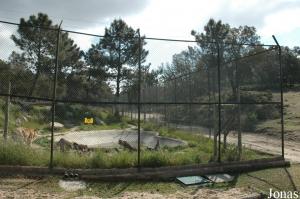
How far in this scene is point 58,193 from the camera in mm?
7633

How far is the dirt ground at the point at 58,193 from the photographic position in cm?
742

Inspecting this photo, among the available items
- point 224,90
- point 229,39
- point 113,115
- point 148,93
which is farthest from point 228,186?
point 229,39

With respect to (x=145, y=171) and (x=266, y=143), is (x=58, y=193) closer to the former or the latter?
(x=145, y=171)

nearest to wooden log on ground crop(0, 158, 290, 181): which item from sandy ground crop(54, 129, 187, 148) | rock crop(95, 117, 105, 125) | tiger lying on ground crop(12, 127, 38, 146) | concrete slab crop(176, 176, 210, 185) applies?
concrete slab crop(176, 176, 210, 185)

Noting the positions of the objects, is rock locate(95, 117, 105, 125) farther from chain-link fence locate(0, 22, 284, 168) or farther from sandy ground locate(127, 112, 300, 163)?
sandy ground locate(127, 112, 300, 163)

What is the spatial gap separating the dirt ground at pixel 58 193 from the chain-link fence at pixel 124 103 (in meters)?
0.87

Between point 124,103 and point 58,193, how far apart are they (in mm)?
2875

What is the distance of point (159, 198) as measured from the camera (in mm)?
7594

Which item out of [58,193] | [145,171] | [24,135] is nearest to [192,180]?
[145,171]

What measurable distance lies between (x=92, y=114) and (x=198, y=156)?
6.42m

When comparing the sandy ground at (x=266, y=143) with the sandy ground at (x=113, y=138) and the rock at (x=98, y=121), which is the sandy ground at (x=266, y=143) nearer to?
the sandy ground at (x=113, y=138)

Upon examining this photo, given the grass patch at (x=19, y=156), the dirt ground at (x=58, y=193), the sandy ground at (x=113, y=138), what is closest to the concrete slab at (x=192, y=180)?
the dirt ground at (x=58, y=193)

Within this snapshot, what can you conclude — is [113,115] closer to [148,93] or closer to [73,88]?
[148,93]

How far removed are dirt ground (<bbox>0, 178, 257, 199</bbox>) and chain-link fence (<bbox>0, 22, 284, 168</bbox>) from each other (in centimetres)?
87
